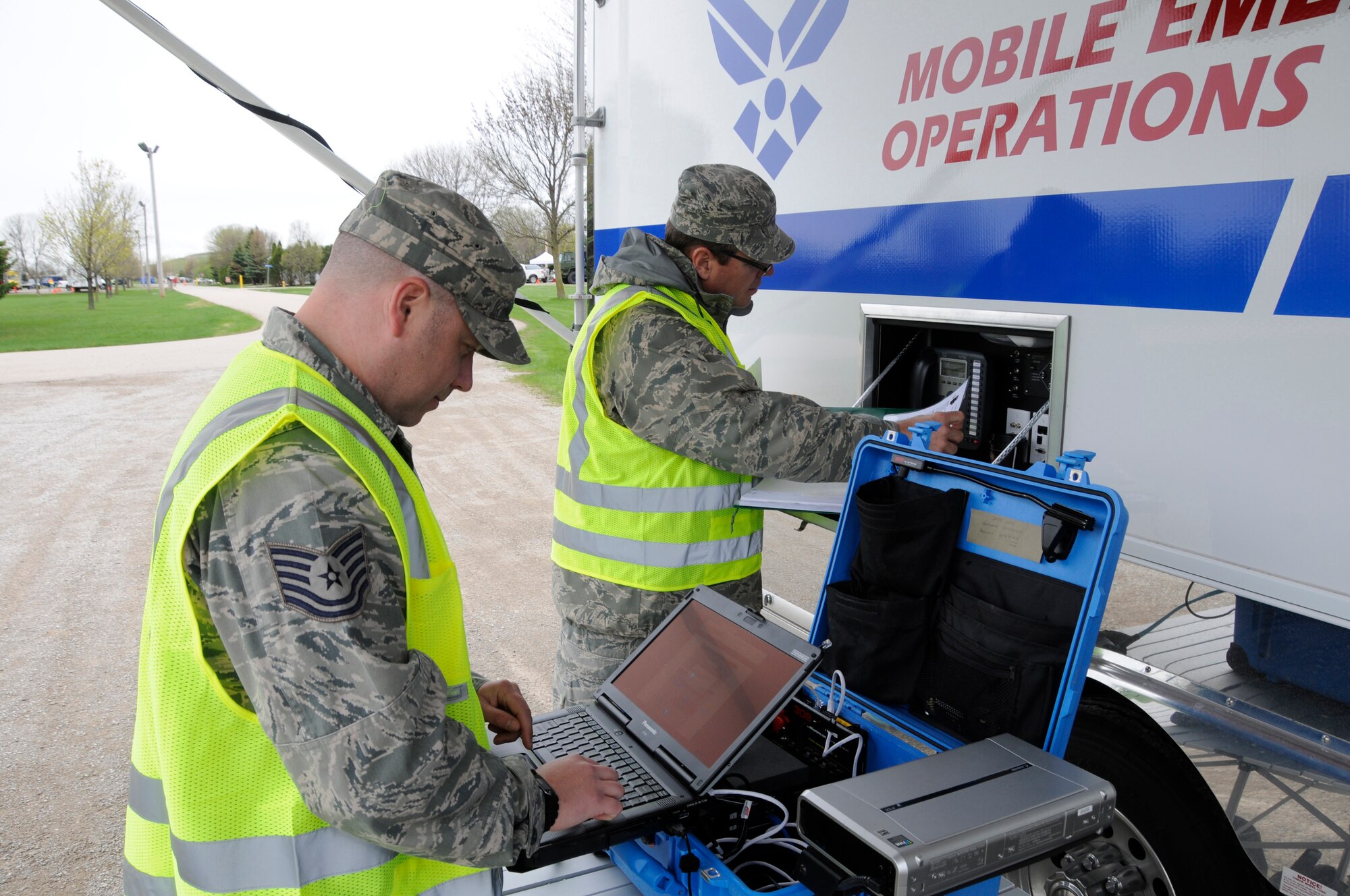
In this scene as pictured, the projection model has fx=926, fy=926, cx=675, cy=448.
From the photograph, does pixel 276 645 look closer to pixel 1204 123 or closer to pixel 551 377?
pixel 1204 123

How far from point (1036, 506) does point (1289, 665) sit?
2.30 ft

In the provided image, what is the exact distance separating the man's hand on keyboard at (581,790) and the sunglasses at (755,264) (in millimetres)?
1403

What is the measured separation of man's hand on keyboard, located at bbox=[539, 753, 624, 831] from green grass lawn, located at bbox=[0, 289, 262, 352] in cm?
2454

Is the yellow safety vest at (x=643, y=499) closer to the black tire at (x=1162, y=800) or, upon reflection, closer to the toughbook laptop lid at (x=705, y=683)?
the toughbook laptop lid at (x=705, y=683)

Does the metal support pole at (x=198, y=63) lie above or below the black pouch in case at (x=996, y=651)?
above

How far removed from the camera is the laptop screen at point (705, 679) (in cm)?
157

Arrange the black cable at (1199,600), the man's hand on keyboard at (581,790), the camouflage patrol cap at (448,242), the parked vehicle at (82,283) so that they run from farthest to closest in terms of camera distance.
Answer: the parked vehicle at (82,283) < the black cable at (1199,600) < the man's hand on keyboard at (581,790) < the camouflage patrol cap at (448,242)

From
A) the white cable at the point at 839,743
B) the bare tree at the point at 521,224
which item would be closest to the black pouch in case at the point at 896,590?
the white cable at the point at 839,743

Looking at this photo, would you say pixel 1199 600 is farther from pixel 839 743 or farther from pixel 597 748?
pixel 597 748

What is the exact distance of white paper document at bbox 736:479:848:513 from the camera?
212 centimetres

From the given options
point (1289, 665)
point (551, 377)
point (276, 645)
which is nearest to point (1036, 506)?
point (1289, 665)

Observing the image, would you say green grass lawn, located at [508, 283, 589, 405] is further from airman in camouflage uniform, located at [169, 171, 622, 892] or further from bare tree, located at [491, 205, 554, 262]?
airman in camouflage uniform, located at [169, 171, 622, 892]

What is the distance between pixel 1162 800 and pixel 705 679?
1.12 metres

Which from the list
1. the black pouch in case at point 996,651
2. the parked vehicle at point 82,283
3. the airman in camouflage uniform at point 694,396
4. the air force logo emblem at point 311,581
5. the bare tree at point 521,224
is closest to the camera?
the air force logo emblem at point 311,581
